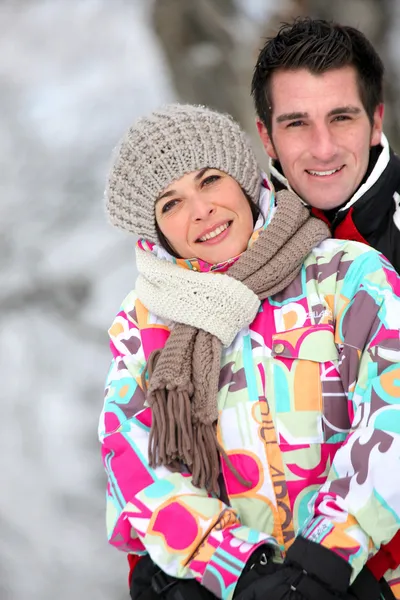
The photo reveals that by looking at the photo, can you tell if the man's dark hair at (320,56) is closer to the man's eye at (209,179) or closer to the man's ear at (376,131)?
the man's ear at (376,131)

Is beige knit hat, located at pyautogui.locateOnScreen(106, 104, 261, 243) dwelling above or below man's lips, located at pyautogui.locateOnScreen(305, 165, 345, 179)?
above

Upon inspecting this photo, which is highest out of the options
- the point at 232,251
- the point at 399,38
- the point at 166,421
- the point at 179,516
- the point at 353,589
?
the point at 399,38

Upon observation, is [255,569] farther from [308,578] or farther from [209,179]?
[209,179]

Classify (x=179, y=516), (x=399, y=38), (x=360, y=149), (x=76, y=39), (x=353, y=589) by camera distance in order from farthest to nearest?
(x=76, y=39) < (x=399, y=38) < (x=360, y=149) < (x=179, y=516) < (x=353, y=589)

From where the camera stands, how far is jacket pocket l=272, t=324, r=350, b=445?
4.94ft

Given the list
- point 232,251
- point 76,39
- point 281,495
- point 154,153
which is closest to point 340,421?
point 281,495

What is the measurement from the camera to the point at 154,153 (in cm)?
167

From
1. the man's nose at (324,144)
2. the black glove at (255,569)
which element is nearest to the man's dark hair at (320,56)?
the man's nose at (324,144)

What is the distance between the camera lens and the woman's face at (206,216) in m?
1.67

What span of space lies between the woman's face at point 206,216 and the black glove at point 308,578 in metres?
0.68

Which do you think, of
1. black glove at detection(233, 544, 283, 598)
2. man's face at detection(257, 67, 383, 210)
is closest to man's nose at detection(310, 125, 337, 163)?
man's face at detection(257, 67, 383, 210)

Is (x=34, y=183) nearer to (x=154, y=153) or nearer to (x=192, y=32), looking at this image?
(x=192, y=32)

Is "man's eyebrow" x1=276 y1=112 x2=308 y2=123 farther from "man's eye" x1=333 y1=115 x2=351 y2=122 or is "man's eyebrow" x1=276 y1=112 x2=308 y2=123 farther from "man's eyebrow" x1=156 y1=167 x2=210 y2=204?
"man's eyebrow" x1=156 y1=167 x2=210 y2=204

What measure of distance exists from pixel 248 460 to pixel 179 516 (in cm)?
19
